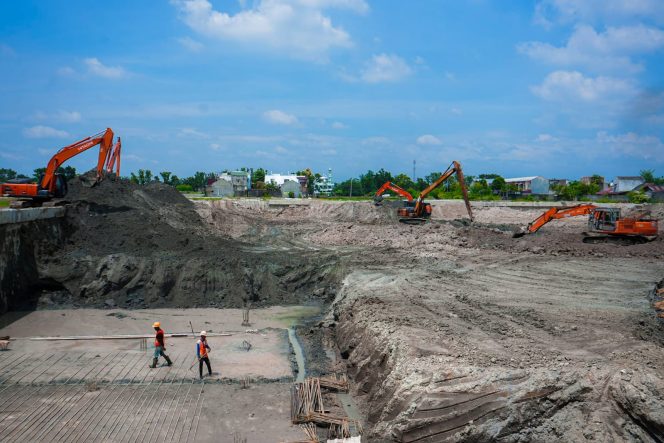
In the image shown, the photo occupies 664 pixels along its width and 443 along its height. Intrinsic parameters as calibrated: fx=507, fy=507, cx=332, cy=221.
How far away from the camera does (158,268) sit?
21.7 meters

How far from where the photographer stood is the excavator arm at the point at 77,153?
25500mm

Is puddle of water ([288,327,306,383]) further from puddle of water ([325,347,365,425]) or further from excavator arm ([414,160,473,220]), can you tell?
excavator arm ([414,160,473,220])

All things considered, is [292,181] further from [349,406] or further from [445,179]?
[349,406]

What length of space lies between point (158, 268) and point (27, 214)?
19.5 ft

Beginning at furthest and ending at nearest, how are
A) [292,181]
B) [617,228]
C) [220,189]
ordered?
[292,181] → [220,189] → [617,228]

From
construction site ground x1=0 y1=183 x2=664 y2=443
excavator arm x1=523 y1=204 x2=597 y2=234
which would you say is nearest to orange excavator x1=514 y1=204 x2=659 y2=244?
excavator arm x1=523 y1=204 x2=597 y2=234

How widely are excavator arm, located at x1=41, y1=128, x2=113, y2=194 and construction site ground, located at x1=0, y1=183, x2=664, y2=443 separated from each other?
169 centimetres

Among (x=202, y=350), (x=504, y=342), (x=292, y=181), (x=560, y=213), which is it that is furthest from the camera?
(x=292, y=181)

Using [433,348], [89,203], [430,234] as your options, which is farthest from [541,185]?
[433,348]

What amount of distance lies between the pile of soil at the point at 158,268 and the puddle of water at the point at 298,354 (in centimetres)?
435

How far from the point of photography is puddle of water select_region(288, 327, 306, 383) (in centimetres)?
1380

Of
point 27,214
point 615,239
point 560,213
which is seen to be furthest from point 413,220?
point 27,214

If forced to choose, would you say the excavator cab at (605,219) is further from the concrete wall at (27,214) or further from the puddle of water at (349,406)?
the concrete wall at (27,214)

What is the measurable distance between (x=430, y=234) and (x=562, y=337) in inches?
839
